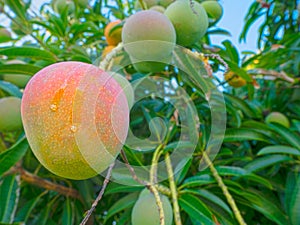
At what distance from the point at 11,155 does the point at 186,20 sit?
1.81 feet

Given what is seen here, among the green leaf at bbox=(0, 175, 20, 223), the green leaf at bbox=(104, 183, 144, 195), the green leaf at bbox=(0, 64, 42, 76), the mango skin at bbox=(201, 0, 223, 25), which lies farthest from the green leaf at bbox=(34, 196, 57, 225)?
the mango skin at bbox=(201, 0, 223, 25)

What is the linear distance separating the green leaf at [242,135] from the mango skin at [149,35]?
1.29 ft

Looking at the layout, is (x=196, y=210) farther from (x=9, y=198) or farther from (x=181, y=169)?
(x=9, y=198)

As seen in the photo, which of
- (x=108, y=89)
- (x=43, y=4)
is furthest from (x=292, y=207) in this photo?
(x=43, y=4)

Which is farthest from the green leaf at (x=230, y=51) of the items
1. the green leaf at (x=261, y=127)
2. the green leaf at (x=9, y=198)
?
the green leaf at (x=9, y=198)

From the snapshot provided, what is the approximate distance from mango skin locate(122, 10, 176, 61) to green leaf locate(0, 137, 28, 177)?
1.22 ft

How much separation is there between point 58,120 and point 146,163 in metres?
0.66

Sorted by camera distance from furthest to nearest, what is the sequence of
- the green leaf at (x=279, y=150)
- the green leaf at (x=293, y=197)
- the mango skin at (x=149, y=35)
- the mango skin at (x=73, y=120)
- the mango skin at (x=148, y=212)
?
1. the green leaf at (x=279, y=150)
2. the green leaf at (x=293, y=197)
3. the mango skin at (x=149, y=35)
4. the mango skin at (x=148, y=212)
5. the mango skin at (x=73, y=120)

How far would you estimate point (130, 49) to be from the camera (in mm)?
903

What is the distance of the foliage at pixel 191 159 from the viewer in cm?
99

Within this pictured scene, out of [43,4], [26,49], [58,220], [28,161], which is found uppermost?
[26,49]

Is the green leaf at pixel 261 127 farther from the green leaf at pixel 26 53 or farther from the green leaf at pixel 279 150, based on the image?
the green leaf at pixel 26 53

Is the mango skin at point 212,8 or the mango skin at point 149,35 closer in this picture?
the mango skin at point 149,35

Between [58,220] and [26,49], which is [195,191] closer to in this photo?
[26,49]
